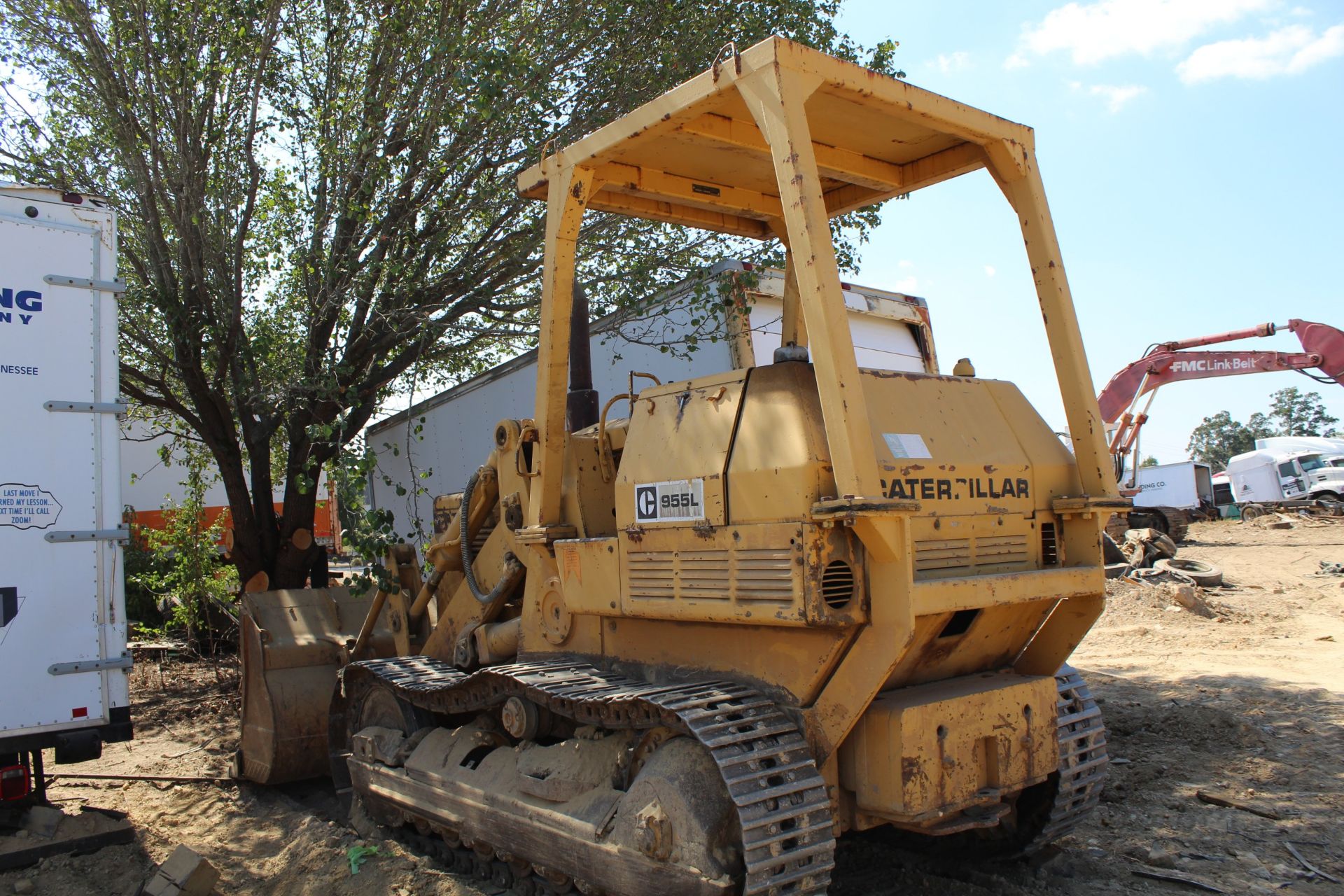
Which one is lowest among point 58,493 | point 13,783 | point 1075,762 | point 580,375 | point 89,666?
point 1075,762

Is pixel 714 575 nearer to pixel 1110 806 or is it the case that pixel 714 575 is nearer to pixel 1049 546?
pixel 1049 546

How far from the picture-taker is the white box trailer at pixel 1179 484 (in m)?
30.6

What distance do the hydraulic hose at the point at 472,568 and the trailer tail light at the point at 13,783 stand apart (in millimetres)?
2417

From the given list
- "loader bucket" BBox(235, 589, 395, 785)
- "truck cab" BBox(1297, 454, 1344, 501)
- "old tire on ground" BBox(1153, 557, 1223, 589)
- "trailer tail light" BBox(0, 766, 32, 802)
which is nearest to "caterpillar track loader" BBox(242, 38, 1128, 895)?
"loader bucket" BBox(235, 589, 395, 785)

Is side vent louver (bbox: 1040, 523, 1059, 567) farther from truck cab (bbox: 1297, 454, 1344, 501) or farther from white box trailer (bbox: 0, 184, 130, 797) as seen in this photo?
truck cab (bbox: 1297, 454, 1344, 501)

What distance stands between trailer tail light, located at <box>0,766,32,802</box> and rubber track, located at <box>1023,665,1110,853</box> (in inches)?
197

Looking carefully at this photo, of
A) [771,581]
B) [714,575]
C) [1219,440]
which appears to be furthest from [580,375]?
[1219,440]

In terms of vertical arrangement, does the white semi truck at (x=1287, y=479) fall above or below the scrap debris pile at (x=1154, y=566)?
above

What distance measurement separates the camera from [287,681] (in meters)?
6.80

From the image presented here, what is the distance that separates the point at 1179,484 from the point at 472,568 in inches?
1175

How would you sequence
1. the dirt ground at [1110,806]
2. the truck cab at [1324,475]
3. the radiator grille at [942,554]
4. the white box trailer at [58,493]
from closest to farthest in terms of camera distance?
the radiator grille at [942,554] < the dirt ground at [1110,806] < the white box trailer at [58,493] < the truck cab at [1324,475]

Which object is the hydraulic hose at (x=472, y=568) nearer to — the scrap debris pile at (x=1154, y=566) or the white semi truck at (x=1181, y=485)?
the scrap debris pile at (x=1154, y=566)

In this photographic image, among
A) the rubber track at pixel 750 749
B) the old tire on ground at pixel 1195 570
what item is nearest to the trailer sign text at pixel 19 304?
the rubber track at pixel 750 749

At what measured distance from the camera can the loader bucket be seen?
22.0 feet
